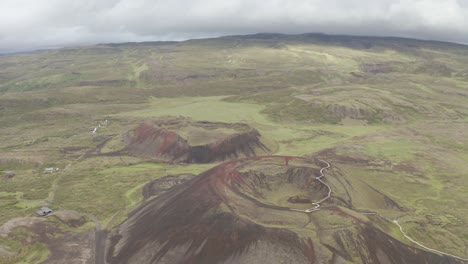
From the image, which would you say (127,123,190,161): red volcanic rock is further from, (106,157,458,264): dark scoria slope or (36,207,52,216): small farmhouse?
(106,157,458,264): dark scoria slope

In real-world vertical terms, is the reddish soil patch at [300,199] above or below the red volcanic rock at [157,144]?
above

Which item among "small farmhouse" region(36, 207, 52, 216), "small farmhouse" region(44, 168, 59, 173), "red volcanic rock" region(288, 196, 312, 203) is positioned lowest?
"small farmhouse" region(44, 168, 59, 173)

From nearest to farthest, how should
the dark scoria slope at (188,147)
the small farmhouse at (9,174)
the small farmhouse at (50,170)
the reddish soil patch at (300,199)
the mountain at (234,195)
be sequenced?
the mountain at (234,195)
the reddish soil patch at (300,199)
the small farmhouse at (9,174)
the small farmhouse at (50,170)
the dark scoria slope at (188,147)

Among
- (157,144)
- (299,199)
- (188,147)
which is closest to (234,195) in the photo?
(299,199)

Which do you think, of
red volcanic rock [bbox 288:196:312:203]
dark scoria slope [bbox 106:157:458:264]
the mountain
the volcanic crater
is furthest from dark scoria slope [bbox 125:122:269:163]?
red volcanic rock [bbox 288:196:312:203]

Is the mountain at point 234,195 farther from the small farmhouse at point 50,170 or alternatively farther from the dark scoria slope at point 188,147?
the small farmhouse at point 50,170

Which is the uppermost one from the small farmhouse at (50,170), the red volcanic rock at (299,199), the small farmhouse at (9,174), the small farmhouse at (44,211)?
the red volcanic rock at (299,199)

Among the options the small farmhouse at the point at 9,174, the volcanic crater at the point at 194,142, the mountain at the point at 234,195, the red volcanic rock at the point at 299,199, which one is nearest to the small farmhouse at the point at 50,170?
the mountain at the point at 234,195

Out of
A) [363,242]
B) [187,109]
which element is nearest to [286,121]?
[187,109]

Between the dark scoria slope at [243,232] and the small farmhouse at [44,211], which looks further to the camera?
the small farmhouse at [44,211]
